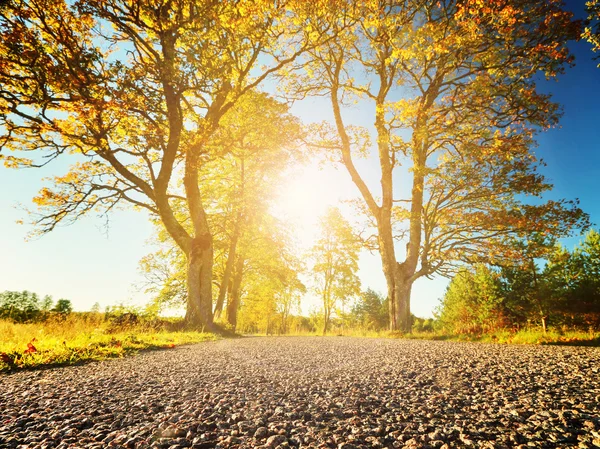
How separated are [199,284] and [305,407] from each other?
33.0ft

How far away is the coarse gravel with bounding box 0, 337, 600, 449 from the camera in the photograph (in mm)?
1735

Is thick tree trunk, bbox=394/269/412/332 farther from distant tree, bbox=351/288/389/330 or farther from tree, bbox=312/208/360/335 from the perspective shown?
distant tree, bbox=351/288/389/330

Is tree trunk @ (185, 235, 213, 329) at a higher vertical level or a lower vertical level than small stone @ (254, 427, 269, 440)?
higher

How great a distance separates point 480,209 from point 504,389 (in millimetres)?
11484

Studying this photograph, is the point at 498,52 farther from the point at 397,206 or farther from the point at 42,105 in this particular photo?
the point at 42,105

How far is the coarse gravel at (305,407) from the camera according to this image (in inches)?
68.3

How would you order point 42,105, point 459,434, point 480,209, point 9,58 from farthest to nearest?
point 480,209, point 42,105, point 9,58, point 459,434

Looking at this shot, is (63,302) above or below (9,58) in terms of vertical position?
below

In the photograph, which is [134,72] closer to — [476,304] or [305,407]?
[305,407]

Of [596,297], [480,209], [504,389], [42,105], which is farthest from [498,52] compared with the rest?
[596,297]

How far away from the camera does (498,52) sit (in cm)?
1028

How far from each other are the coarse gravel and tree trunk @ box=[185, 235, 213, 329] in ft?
24.6

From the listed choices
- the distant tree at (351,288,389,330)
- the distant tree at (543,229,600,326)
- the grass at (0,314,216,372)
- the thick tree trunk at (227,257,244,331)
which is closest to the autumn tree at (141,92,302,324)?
the thick tree trunk at (227,257,244,331)

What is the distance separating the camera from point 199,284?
11.4 meters
